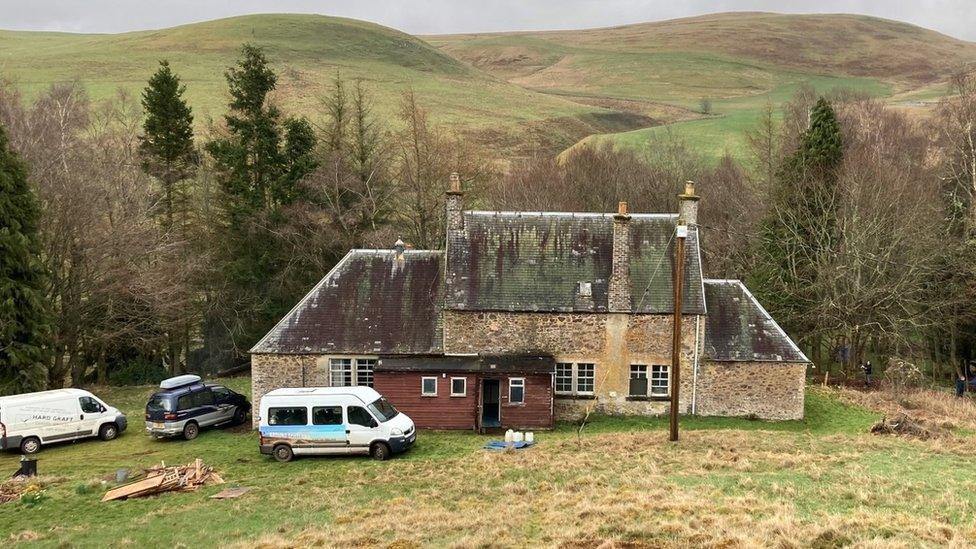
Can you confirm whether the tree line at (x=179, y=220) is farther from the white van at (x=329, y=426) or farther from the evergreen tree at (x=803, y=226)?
the evergreen tree at (x=803, y=226)

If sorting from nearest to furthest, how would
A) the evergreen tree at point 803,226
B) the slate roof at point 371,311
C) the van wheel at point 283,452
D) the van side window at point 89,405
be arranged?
the van wheel at point 283,452
the van side window at point 89,405
the slate roof at point 371,311
the evergreen tree at point 803,226

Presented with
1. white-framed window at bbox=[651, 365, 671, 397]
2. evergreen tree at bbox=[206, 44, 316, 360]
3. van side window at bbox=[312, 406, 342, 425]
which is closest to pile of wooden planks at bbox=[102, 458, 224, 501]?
van side window at bbox=[312, 406, 342, 425]

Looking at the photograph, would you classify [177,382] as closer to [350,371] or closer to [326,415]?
[350,371]

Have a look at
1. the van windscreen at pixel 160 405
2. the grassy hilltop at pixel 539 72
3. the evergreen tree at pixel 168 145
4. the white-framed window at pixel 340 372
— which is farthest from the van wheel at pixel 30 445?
the grassy hilltop at pixel 539 72

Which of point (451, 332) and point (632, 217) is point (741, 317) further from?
point (451, 332)

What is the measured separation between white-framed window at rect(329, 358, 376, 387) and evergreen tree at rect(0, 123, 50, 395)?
13.7 meters

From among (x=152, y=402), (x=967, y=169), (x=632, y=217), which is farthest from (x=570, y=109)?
(x=152, y=402)

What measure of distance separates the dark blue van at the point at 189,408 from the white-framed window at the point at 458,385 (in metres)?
9.10

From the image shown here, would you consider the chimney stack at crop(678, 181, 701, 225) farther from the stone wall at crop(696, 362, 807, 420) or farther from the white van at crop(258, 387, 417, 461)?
the white van at crop(258, 387, 417, 461)

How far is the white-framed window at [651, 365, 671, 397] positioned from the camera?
25906mm

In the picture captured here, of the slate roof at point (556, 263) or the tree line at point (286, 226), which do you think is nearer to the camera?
the slate roof at point (556, 263)

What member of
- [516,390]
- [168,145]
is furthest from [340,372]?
[168,145]

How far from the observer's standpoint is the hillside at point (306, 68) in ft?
302

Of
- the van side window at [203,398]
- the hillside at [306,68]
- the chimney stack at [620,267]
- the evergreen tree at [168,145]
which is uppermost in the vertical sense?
the hillside at [306,68]
